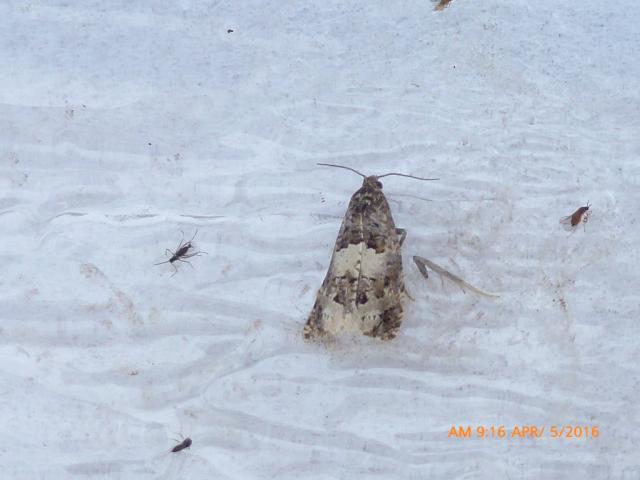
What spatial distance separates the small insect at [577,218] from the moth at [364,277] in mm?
1172

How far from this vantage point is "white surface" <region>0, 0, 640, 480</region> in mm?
3041

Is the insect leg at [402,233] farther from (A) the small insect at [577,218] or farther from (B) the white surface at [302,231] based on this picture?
(A) the small insect at [577,218]

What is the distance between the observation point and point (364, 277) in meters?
2.78

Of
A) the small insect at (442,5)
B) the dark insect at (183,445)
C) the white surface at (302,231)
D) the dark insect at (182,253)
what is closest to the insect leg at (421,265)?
the white surface at (302,231)

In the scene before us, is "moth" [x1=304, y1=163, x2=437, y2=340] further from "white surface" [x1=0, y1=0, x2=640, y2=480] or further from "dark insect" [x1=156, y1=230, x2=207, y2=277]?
"dark insect" [x1=156, y1=230, x2=207, y2=277]

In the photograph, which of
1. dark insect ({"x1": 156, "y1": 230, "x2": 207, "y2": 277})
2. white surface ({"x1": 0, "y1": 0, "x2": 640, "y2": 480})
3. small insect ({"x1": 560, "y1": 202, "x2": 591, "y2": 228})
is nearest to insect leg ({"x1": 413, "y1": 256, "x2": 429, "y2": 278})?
white surface ({"x1": 0, "y1": 0, "x2": 640, "y2": 480})

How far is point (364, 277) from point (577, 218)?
4.89 ft

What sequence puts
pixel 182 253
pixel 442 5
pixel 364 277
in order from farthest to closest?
pixel 442 5 → pixel 182 253 → pixel 364 277

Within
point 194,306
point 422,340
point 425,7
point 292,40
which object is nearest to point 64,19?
point 292,40

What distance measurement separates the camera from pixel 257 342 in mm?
3096

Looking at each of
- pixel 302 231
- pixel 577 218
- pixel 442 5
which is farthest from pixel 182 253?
pixel 577 218

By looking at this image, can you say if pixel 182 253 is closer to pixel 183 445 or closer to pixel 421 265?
pixel 183 445

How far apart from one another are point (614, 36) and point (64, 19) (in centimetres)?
371

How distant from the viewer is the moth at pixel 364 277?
2.78m
